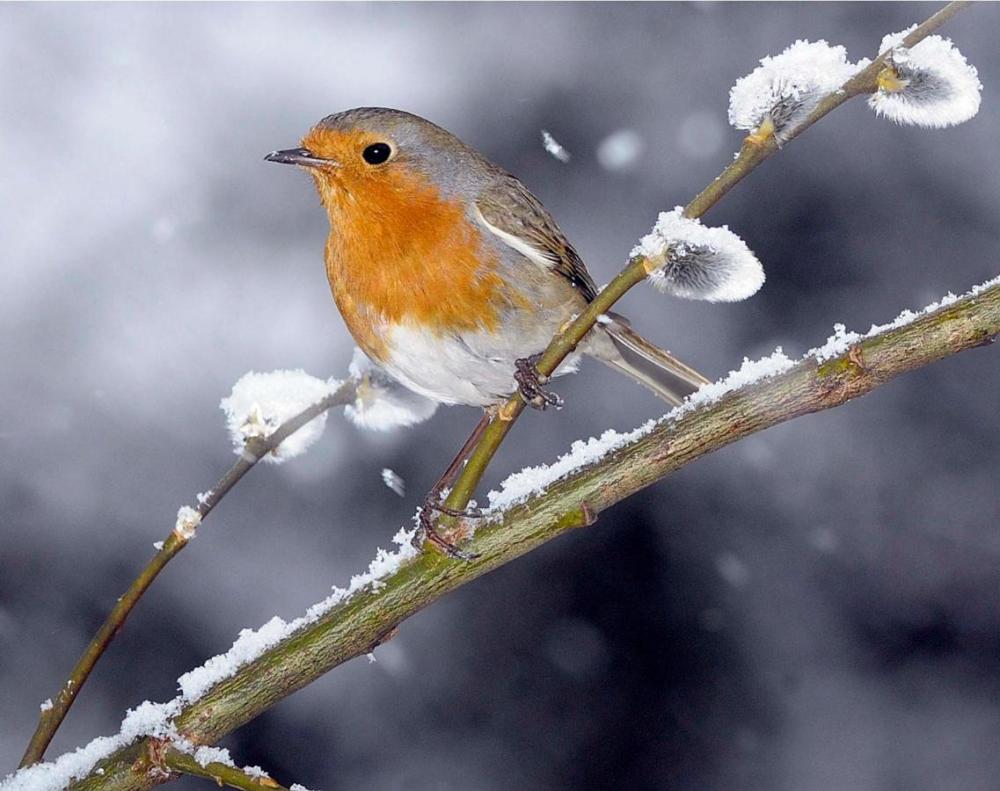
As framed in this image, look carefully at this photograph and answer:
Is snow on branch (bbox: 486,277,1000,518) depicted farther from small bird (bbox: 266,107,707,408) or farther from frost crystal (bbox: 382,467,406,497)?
frost crystal (bbox: 382,467,406,497)

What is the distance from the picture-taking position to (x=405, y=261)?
2229mm

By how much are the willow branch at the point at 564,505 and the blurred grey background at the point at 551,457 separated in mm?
2018

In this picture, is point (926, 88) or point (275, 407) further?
point (275, 407)

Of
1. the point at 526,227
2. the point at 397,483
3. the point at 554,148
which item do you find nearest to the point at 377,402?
the point at 526,227

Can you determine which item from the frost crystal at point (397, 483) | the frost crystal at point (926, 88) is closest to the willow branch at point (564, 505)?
the frost crystal at point (926, 88)

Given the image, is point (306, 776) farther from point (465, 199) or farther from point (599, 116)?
point (599, 116)

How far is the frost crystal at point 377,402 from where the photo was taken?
6.33 ft

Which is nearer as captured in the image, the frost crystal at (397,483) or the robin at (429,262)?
the robin at (429,262)

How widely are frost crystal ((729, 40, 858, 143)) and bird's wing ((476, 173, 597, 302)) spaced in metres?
1.00

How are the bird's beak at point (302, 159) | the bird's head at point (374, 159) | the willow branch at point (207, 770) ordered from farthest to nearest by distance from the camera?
the bird's head at point (374, 159)
the bird's beak at point (302, 159)
the willow branch at point (207, 770)

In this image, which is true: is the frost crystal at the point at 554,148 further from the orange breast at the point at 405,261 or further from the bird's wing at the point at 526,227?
the orange breast at the point at 405,261

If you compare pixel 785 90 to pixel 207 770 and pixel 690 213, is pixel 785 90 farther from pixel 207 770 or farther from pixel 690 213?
pixel 207 770

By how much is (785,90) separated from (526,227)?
1.10 metres

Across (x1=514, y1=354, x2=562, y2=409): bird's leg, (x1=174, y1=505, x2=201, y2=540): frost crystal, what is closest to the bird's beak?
(x1=514, y1=354, x2=562, y2=409): bird's leg
